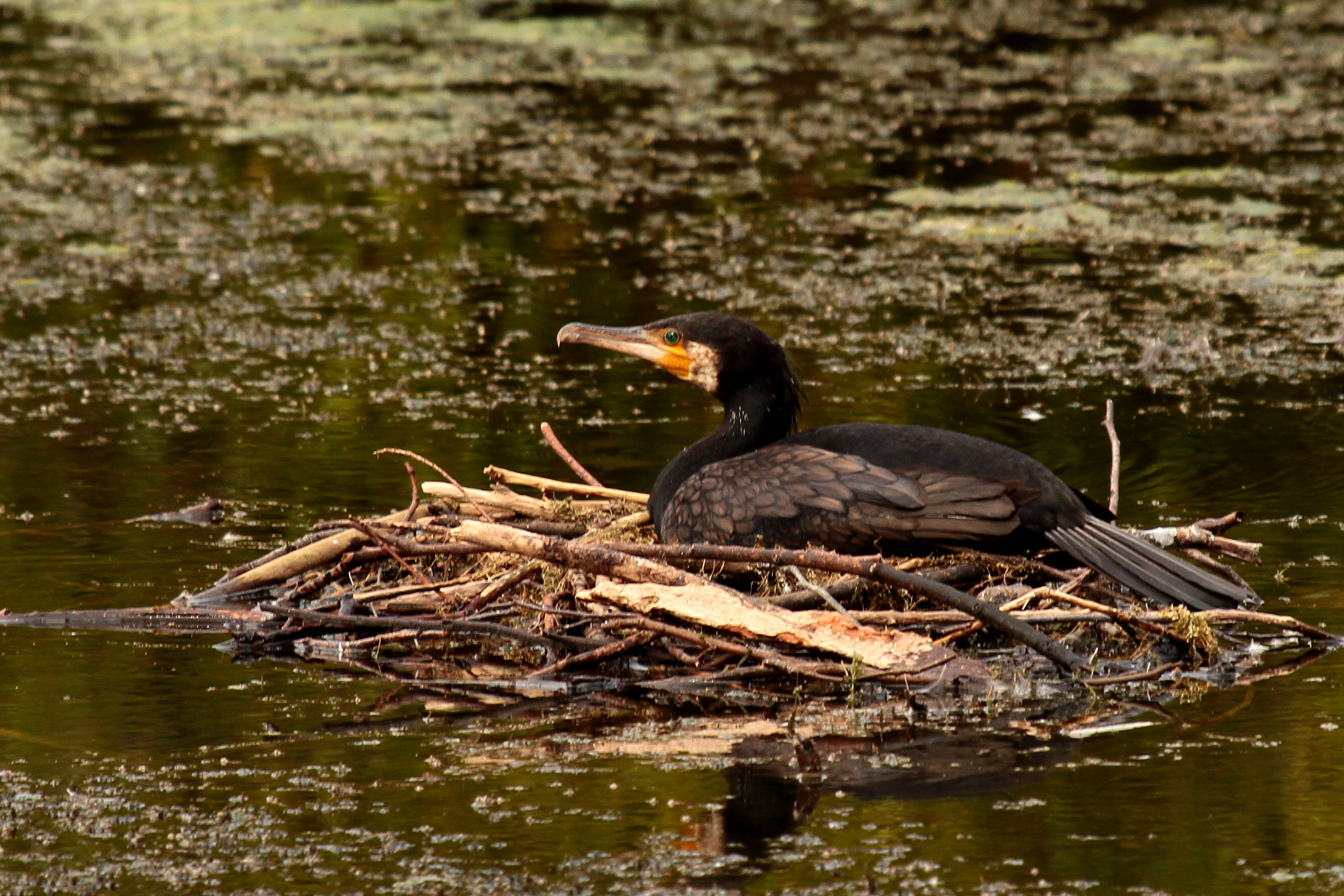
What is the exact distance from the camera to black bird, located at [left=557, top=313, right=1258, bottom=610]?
21.4 feet

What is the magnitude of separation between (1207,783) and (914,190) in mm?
9822

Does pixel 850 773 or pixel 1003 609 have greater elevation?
pixel 1003 609

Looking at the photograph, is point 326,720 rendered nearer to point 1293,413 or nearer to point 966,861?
point 966,861

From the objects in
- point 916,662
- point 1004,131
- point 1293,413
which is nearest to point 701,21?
point 1004,131

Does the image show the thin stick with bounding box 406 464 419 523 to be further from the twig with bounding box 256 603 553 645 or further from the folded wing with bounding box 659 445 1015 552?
the folded wing with bounding box 659 445 1015 552

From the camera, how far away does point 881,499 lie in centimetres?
659

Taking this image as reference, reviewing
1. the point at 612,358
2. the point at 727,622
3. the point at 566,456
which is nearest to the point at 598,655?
the point at 727,622

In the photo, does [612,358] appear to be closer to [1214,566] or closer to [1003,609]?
[1214,566]

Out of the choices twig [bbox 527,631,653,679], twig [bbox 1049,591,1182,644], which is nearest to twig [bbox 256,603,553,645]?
twig [bbox 527,631,653,679]

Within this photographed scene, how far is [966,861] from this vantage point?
15.5 feet

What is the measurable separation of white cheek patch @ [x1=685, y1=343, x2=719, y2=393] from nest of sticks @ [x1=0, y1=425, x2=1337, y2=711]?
2.30 feet

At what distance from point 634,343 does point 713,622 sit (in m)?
1.65

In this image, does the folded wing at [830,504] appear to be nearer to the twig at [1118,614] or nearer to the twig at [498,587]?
the twig at [1118,614]

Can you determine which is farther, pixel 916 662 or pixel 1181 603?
Result: pixel 1181 603
